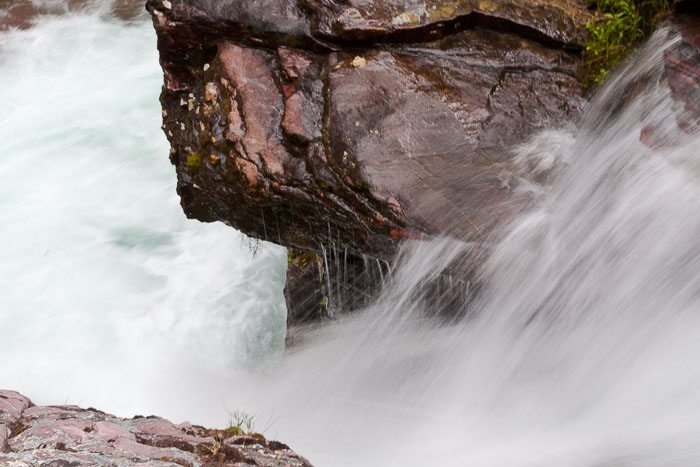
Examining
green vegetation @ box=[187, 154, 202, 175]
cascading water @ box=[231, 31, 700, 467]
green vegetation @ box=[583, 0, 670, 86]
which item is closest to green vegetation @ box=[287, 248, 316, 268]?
cascading water @ box=[231, 31, 700, 467]

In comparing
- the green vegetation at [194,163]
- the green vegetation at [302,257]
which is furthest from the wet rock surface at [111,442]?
the green vegetation at [302,257]

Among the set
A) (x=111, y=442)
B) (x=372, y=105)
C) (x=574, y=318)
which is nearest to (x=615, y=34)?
(x=372, y=105)

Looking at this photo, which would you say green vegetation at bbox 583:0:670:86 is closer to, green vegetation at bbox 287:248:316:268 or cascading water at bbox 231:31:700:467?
→ cascading water at bbox 231:31:700:467

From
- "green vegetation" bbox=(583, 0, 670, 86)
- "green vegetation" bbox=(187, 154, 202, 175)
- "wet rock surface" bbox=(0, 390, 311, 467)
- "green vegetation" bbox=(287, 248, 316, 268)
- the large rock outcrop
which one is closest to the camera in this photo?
"wet rock surface" bbox=(0, 390, 311, 467)

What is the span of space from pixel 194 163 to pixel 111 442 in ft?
7.24

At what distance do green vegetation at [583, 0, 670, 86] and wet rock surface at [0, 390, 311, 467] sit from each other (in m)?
3.17

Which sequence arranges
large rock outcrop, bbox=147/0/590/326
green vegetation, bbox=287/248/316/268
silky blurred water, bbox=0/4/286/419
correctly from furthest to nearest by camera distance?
1. silky blurred water, bbox=0/4/286/419
2. green vegetation, bbox=287/248/316/268
3. large rock outcrop, bbox=147/0/590/326

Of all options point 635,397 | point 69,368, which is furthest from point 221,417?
point 635,397

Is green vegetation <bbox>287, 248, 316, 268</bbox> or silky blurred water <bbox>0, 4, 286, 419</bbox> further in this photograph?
silky blurred water <bbox>0, 4, 286, 419</bbox>

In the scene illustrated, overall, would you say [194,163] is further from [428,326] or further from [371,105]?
[428,326]

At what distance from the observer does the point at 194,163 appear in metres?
4.32

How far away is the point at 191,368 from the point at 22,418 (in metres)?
3.22

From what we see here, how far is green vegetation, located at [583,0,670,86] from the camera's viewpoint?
408 centimetres

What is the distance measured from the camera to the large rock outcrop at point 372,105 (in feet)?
12.4
